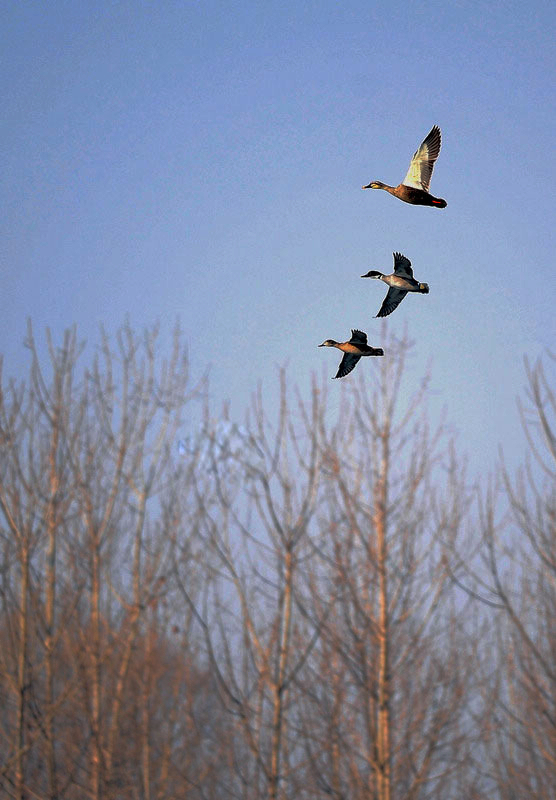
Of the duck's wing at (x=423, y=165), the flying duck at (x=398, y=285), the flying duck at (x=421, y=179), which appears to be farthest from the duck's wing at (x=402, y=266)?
the duck's wing at (x=423, y=165)

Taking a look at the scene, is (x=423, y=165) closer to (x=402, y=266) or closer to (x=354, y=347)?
(x=402, y=266)

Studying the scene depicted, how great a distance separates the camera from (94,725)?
8.49m

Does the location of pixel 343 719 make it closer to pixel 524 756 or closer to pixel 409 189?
pixel 524 756

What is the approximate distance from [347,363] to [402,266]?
0.84 feet

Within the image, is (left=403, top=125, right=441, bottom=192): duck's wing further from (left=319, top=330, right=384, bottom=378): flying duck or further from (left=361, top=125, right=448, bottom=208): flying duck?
(left=319, top=330, right=384, bottom=378): flying duck

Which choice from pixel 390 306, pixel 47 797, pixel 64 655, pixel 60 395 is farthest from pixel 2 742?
pixel 390 306

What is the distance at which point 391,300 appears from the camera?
172 centimetres

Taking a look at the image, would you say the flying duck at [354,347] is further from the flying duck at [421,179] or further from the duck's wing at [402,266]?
the flying duck at [421,179]

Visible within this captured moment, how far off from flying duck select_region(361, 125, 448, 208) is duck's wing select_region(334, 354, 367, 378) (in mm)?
363

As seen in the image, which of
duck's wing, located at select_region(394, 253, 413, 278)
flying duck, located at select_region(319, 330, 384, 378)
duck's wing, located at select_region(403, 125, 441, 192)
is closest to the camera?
flying duck, located at select_region(319, 330, 384, 378)

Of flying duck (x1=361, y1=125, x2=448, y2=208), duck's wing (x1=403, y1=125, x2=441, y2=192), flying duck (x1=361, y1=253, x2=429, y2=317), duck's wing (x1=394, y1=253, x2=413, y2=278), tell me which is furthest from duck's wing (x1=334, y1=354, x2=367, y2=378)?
duck's wing (x1=403, y1=125, x2=441, y2=192)

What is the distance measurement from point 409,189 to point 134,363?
32.5ft

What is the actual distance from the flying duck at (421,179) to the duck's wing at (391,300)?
0.19 m

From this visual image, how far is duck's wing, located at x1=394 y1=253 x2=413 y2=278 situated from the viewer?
5.69 ft
